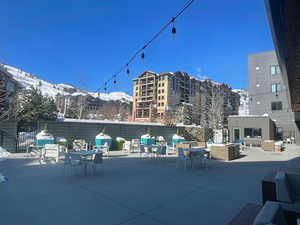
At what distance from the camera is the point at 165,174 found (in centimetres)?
580

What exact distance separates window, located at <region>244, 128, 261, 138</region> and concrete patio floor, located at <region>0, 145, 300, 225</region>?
15.2 m

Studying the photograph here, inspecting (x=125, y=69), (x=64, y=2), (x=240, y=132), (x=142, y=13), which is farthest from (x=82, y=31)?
(x=240, y=132)

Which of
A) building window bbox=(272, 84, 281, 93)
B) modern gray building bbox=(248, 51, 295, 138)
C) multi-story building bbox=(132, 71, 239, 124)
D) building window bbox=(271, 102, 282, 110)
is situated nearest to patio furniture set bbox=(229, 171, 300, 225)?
modern gray building bbox=(248, 51, 295, 138)

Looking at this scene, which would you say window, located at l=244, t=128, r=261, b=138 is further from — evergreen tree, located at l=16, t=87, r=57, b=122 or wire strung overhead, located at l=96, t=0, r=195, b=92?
evergreen tree, located at l=16, t=87, r=57, b=122

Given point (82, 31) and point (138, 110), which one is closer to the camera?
point (82, 31)

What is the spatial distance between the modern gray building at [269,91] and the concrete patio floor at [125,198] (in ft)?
73.1

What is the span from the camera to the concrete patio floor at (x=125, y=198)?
2881 millimetres

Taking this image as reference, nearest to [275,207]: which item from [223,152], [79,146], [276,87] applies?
[223,152]

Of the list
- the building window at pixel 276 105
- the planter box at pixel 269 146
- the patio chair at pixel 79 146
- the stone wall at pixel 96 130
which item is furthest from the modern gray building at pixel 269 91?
the patio chair at pixel 79 146

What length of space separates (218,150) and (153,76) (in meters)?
46.3

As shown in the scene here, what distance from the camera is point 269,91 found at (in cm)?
2462

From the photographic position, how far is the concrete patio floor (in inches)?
113

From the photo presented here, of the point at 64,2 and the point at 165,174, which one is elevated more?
the point at 64,2

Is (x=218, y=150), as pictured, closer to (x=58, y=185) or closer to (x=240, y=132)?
(x=58, y=185)
